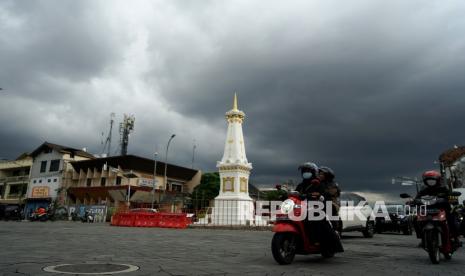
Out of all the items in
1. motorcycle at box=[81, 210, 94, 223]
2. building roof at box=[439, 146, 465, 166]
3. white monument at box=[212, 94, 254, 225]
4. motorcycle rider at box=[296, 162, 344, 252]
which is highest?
building roof at box=[439, 146, 465, 166]

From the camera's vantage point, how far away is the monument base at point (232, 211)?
27516 millimetres

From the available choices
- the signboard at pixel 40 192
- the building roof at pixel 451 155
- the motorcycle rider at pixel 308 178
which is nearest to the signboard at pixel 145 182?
the signboard at pixel 40 192

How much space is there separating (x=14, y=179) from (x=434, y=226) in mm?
68090

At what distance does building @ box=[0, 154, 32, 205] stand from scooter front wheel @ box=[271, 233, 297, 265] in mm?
61411

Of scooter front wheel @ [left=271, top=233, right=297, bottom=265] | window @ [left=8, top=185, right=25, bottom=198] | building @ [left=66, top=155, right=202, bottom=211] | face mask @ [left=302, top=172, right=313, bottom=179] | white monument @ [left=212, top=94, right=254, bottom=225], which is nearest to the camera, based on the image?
scooter front wheel @ [left=271, top=233, right=297, bottom=265]

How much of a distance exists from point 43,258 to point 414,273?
5767mm

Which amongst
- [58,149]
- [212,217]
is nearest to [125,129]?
[58,149]

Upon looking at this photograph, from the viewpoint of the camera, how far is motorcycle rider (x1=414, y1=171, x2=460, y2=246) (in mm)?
7008

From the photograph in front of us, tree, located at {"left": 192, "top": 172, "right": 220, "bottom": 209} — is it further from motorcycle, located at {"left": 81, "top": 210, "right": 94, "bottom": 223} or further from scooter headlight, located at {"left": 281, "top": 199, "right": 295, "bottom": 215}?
scooter headlight, located at {"left": 281, "top": 199, "right": 295, "bottom": 215}

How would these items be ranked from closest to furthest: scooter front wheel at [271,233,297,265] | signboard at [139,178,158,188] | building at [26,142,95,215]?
1. scooter front wheel at [271,233,297,265]
2. signboard at [139,178,158,188]
3. building at [26,142,95,215]

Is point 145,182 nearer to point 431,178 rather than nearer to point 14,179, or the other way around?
point 14,179

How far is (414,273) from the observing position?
546cm

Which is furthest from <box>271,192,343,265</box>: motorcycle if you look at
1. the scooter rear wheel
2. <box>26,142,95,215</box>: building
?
<box>26,142,95,215</box>: building

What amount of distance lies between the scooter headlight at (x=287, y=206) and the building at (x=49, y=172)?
53968 mm
